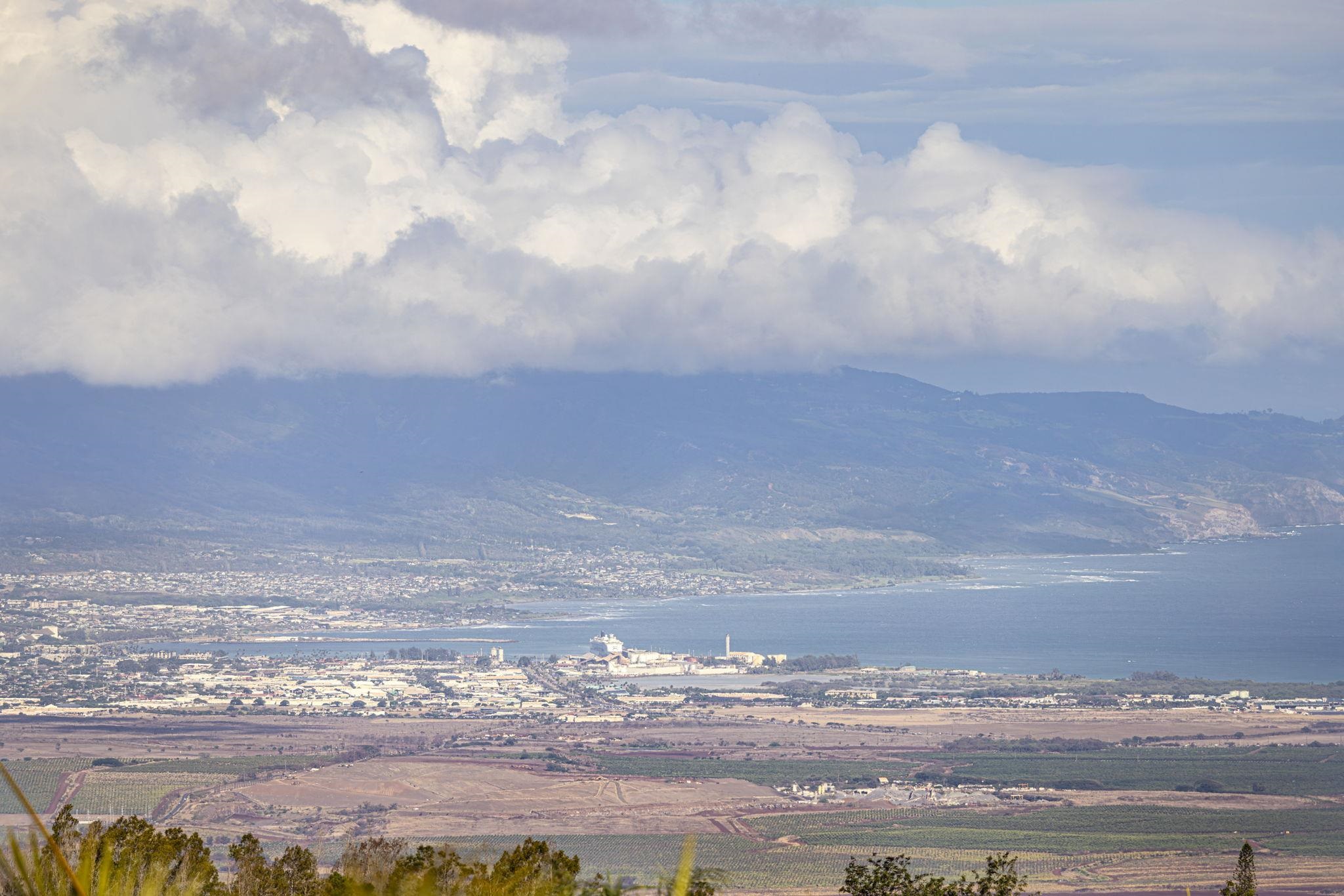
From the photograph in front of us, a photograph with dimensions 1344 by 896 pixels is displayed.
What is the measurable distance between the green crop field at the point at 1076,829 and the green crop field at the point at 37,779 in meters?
19.6

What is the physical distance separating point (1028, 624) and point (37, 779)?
73007 mm

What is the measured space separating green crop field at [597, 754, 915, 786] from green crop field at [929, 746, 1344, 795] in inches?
87.1

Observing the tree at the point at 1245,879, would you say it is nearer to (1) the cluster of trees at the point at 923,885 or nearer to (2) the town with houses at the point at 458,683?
(1) the cluster of trees at the point at 923,885

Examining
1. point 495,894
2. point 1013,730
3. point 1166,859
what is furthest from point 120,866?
point 1013,730

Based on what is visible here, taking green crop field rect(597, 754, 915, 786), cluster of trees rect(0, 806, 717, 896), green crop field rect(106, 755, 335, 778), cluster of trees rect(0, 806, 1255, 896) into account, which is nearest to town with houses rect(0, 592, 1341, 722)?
green crop field rect(597, 754, 915, 786)

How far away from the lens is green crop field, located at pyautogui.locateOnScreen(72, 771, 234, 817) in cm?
4659

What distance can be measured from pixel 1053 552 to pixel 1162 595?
48.9 m

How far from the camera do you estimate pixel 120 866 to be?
495 inches

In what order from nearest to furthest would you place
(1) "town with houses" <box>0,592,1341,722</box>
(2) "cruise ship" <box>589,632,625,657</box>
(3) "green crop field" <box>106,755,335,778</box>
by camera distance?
(3) "green crop field" <box>106,755,335,778</box>
(1) "town with houses" <box>0,592,1341,722</box>
(2) "cruise ship" <box>589,632,625,657</box>

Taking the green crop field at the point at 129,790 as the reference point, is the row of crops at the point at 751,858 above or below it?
below

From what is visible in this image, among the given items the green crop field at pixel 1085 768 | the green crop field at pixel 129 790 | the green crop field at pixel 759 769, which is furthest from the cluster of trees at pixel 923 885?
the green crop field at pixel 759 769

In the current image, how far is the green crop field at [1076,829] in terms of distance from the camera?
42562 mm

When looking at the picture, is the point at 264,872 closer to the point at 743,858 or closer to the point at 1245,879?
the point at 1245,879

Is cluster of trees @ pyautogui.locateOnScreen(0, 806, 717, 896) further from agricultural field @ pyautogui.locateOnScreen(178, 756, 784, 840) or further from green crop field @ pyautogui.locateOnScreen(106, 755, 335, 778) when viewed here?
green crop field @ pyautogui.locateOnScreen(106, 755, 335, 778)
